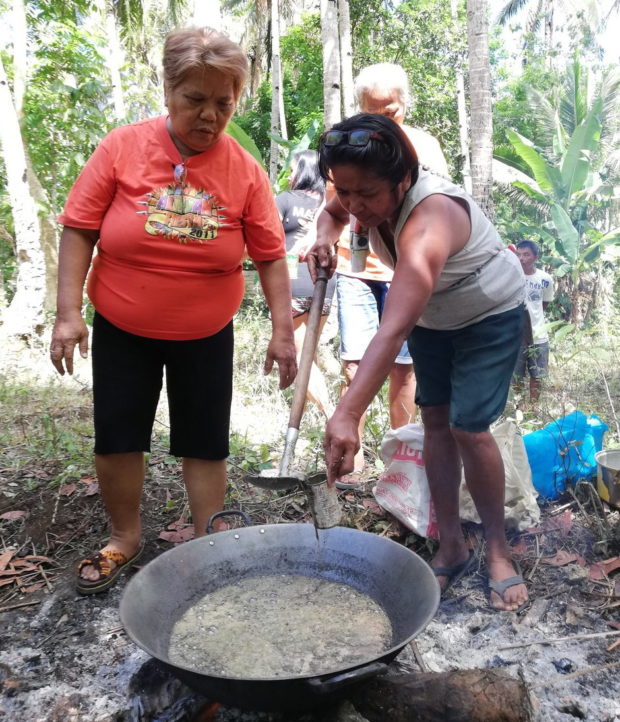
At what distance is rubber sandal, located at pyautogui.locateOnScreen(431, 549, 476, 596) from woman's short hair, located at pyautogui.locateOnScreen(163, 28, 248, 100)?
203cm

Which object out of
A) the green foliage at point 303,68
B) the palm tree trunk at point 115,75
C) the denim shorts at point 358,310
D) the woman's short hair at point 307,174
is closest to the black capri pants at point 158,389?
the denim shorts at point 358,310

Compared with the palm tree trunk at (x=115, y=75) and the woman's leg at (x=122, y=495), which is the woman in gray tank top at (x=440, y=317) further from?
the palm tree trunk at (x=115, y=75)

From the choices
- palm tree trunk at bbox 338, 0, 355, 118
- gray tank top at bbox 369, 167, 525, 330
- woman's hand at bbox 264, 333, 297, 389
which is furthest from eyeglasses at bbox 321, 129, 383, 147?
palm tree trunk at bbox 338, 0, 355, 118

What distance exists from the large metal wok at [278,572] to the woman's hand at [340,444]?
0.44m

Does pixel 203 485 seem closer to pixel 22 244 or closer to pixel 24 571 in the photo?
pixel 24 571

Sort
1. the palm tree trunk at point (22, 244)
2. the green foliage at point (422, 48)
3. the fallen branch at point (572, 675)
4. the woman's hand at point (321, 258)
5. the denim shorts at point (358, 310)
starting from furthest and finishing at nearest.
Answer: the green foliage at point (422, 48), the palm tree trunk at point (22, 244), the denim shorts at point (358, 310), the woman's hand at point (321, 258), the fallen branch at point (572, 675)

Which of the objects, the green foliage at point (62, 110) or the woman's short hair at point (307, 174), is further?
the green foliage at point (62, 110)

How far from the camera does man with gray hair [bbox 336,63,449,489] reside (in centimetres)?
321

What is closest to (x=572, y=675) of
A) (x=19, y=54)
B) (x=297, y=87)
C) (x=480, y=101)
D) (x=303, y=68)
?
(x=480, y=101)

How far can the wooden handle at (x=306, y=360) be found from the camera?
2.02 m

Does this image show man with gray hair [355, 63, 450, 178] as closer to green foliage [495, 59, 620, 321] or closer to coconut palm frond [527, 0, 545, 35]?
green foliage [495, 59, 620, 321]

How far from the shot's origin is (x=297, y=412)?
2.02 meters

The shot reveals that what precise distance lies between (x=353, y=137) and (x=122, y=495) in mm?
1644

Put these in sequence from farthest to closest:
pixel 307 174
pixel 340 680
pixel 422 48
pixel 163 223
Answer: pixel 422 48 → pixel 307 174 → pixel 163 223 → pixel 340 680
